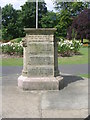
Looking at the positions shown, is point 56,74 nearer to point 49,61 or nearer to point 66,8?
point 49,61

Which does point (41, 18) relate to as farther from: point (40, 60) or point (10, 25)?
point (40, 60)

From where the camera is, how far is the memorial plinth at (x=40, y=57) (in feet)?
24.8

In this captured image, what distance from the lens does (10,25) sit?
2073 inches

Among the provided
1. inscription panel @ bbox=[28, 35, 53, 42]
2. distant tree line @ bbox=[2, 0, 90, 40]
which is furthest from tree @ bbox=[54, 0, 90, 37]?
inscription panel @ bbox=[28, 35, 53, 42]

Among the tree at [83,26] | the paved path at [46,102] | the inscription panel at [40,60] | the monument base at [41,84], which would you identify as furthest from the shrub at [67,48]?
the tree at [83,26]

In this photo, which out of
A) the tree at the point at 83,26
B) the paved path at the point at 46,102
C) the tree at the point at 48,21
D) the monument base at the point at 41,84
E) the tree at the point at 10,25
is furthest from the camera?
the tree at the point at 48,21

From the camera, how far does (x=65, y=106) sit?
19.6 ft

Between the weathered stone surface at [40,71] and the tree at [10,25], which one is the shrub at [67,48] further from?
the tree at [10,25]

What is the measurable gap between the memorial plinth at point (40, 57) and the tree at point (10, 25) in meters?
43.0

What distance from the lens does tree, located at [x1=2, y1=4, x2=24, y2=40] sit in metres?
51.1

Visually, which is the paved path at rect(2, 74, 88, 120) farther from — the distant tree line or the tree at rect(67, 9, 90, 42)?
the distant tree line

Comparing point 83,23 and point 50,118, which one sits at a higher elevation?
point 83,23

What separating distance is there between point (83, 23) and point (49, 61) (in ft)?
105

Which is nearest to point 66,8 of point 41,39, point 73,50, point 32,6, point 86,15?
point 32,6
